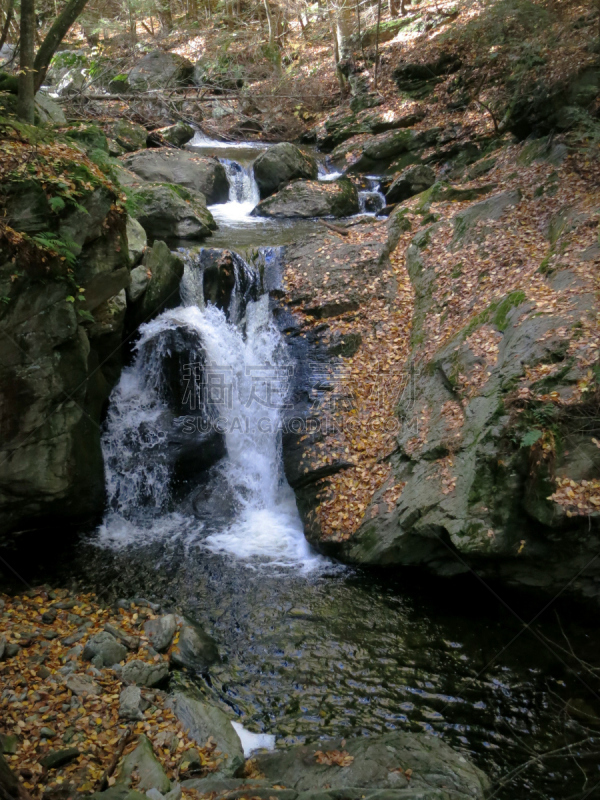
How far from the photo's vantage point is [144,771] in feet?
13.5

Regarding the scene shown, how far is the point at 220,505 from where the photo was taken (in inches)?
349

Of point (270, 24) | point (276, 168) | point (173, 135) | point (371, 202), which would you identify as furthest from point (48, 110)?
point (270, 24)

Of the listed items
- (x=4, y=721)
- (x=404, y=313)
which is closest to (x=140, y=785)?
(x=4, y=721)

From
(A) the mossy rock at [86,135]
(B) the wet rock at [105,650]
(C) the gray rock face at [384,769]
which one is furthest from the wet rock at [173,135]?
(C) the gray rock face at [384,769]

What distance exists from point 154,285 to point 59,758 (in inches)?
278

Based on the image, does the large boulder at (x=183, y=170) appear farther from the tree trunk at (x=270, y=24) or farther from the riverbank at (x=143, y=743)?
the tree trunk at (x=270, y=24)

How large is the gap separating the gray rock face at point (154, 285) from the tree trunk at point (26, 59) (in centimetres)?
271

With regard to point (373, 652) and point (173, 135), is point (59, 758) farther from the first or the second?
point (173, 135)

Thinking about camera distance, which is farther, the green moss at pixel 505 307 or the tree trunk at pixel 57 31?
the green moss at pixel 505 307

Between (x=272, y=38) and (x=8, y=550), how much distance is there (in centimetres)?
2449

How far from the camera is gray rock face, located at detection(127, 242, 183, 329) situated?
359 inches

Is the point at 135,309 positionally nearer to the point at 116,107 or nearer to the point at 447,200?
the point at 447,200

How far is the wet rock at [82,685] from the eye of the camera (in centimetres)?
493

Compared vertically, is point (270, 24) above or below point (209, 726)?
above
